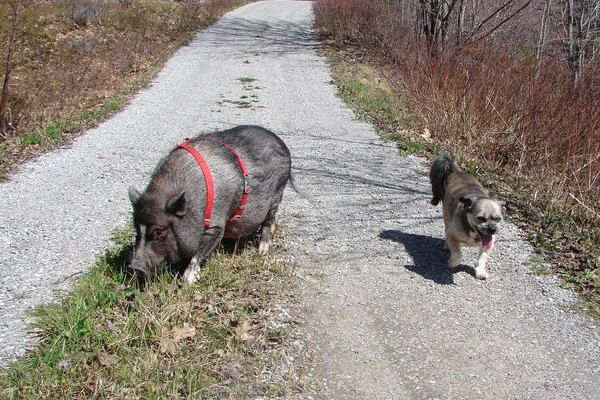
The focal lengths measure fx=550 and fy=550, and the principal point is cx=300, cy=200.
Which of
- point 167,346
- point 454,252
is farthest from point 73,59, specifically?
point 167,346

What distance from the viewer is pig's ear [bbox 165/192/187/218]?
13.3 ft

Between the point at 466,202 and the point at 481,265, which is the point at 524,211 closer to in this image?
the point at 481,265

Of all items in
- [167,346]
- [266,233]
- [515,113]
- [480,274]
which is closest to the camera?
[167,346]

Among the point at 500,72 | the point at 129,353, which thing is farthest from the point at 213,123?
the point at 129,353

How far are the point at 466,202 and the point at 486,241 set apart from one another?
40 centimetres

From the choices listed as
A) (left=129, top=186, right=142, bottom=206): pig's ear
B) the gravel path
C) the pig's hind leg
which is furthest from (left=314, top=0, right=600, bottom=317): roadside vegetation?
(left=129, top=186, right=142, bottom=206): pig's ear

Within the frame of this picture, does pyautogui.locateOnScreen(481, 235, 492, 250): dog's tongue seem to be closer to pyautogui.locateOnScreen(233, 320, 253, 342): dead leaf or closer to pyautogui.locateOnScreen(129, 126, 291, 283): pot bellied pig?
pyautogui.locateOnScreen(129, 126, 291, 283): pot bellied pig

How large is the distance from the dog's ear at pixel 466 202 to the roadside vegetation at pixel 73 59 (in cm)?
605

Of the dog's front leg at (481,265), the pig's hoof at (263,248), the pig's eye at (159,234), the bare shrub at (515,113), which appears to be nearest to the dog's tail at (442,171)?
the dog's front leg at (481,265)

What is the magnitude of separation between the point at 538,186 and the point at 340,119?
5.50m

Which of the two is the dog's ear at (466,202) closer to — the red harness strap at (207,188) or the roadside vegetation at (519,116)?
the roadside vegetation at (519,116)

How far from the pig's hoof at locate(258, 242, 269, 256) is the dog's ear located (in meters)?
1.88

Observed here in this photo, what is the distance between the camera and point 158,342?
147 inches

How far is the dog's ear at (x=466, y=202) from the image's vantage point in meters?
4.98
